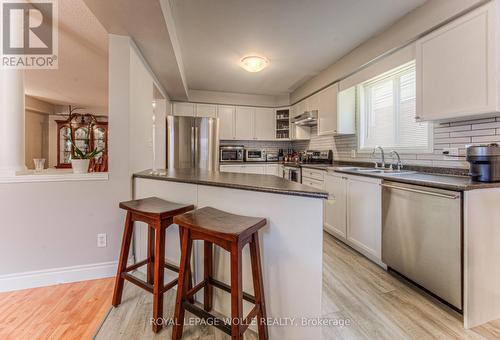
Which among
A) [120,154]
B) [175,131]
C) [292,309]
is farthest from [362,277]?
[175,131]

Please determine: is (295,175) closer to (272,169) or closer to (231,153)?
(272,169)

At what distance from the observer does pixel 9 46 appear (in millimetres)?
2047

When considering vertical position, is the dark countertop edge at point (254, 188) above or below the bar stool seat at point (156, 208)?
above

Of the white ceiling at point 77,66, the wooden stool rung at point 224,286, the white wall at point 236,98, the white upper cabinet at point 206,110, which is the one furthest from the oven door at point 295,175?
the white ceiling at point 77,66

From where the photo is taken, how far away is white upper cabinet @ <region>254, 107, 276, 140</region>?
218 inches

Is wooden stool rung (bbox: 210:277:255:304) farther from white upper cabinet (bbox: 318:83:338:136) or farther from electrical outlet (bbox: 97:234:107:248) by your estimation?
white upper cabinet (bbox: 318:83:338:136)

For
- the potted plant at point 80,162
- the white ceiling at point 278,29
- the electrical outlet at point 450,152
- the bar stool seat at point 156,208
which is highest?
the white ceiling at point 278,29

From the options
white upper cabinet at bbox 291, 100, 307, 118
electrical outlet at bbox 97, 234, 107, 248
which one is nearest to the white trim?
electrical outlet at bbox 97, 234, 107, 248

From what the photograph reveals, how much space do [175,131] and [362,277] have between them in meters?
3.55

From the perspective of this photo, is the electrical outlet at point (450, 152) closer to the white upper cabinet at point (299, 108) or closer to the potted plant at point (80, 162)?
the white upper cabinet at point (299, 108)

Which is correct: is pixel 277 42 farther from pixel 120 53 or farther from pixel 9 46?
pixel 9 46

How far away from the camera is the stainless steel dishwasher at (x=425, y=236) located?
63.9 inches

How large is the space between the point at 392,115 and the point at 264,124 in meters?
3.00

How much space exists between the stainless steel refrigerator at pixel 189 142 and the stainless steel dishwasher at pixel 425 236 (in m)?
3.03
